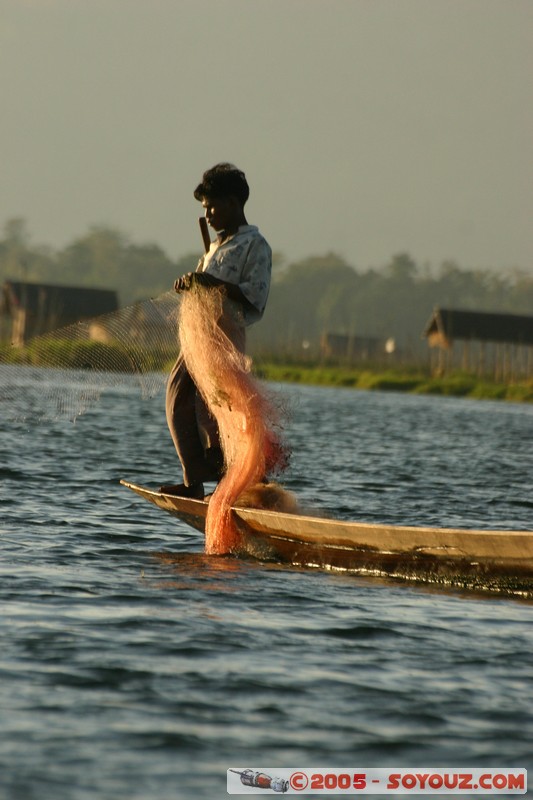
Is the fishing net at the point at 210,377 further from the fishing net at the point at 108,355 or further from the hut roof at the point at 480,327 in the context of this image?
the hut roof at the point at 480,327

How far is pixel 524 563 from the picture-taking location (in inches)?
286

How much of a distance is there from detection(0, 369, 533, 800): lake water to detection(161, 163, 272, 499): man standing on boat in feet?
1.87

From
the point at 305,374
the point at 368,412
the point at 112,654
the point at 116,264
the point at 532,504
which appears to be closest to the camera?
→ the point at 112,654

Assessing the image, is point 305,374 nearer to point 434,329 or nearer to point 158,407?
point 434,329

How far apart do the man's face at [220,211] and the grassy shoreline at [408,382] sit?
44.9 m

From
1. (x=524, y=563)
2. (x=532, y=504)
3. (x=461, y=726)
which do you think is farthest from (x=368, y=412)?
(x=461, y=726)

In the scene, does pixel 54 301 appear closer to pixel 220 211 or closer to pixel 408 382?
pixel 408 382

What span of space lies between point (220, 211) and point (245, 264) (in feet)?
1.24

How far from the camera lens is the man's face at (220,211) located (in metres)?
8.55

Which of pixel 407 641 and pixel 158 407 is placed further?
pixel 158 407

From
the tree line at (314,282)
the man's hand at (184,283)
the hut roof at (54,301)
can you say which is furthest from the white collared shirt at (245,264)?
the tree line at (314,282)

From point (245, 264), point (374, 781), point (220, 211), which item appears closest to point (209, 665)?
point (374, 781)

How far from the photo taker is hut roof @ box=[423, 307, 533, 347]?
206 ft

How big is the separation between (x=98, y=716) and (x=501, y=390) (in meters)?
50.4
